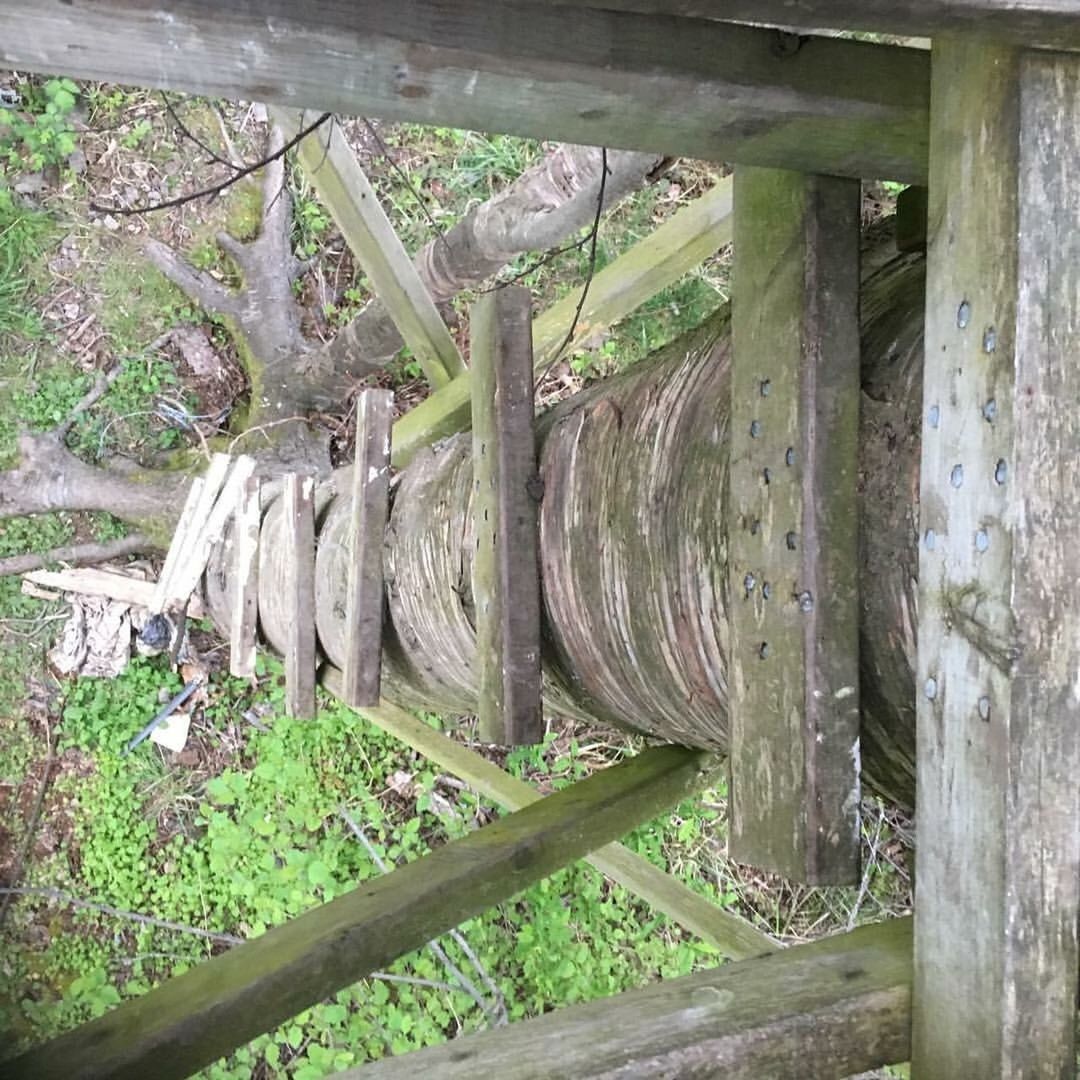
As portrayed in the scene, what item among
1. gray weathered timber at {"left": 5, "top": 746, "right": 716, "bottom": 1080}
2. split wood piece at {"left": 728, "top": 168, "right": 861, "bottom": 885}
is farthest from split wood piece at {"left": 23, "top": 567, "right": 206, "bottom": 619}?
split wood piece at {"left": 728, "top": 168, "right": 861, "bottom": 885}

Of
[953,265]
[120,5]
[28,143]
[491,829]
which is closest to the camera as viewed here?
[120,5]

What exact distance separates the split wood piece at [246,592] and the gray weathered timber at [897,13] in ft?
9.58

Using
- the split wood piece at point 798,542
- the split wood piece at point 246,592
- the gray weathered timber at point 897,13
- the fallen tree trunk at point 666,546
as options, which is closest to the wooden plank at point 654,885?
the split wood piece at point 246,592

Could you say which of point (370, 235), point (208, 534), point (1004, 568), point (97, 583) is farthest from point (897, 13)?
point (97, 583)

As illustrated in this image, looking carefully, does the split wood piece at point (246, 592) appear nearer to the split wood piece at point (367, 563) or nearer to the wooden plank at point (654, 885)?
the wooden plank at point (654, 885)

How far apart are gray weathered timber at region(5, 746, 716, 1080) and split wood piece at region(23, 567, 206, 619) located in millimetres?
3142

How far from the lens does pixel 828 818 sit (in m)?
1.05

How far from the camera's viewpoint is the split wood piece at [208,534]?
366cm

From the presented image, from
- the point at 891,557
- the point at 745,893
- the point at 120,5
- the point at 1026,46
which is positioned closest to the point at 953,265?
the point at 1026,46

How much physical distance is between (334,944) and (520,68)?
109 centimetres

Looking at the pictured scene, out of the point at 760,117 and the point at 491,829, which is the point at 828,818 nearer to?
the point at 760,117

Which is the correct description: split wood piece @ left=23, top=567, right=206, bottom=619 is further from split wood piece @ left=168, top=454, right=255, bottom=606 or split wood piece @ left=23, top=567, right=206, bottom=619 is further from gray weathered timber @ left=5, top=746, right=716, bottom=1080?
gray weathered timber @ left=5, top=746, right=716, bottom=1080

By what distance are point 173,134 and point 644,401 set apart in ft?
14.3

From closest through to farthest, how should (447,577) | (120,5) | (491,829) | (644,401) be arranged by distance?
1. (120,5)
2. (644,401)
3. (491,829)
4. (447,577)
